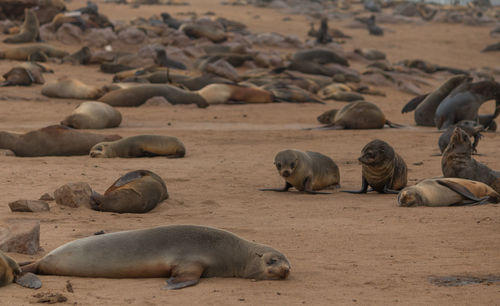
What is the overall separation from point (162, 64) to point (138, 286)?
53.4ft

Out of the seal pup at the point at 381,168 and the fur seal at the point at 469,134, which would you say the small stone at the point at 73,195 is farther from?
the fur seal at the point at 469,134

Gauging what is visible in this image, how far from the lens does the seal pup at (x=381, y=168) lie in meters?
7.41

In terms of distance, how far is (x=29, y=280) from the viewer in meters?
3.80

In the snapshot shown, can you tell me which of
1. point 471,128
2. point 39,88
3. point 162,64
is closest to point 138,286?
point 471,128

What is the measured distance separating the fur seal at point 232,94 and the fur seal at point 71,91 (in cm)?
207

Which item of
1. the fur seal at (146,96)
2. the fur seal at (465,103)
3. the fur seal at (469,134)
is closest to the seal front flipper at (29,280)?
the fur seal at (469,134)

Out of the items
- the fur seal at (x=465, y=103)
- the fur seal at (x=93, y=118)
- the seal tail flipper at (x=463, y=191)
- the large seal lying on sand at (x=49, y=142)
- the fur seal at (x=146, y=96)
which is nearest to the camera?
the seal tail flipper at (x=463, y=191)

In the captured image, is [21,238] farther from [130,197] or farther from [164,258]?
[130,197]

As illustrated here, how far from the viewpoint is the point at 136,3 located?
45.6 m

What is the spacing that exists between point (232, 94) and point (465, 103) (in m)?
5.04

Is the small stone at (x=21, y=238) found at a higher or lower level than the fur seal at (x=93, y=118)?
higher

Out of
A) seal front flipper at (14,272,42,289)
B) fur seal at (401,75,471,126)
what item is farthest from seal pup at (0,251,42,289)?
fur seal at (401,75,471,126)

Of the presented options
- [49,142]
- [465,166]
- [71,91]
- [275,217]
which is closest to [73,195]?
[275,217]

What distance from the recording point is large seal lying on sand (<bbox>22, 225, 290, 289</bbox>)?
407 centimetres
